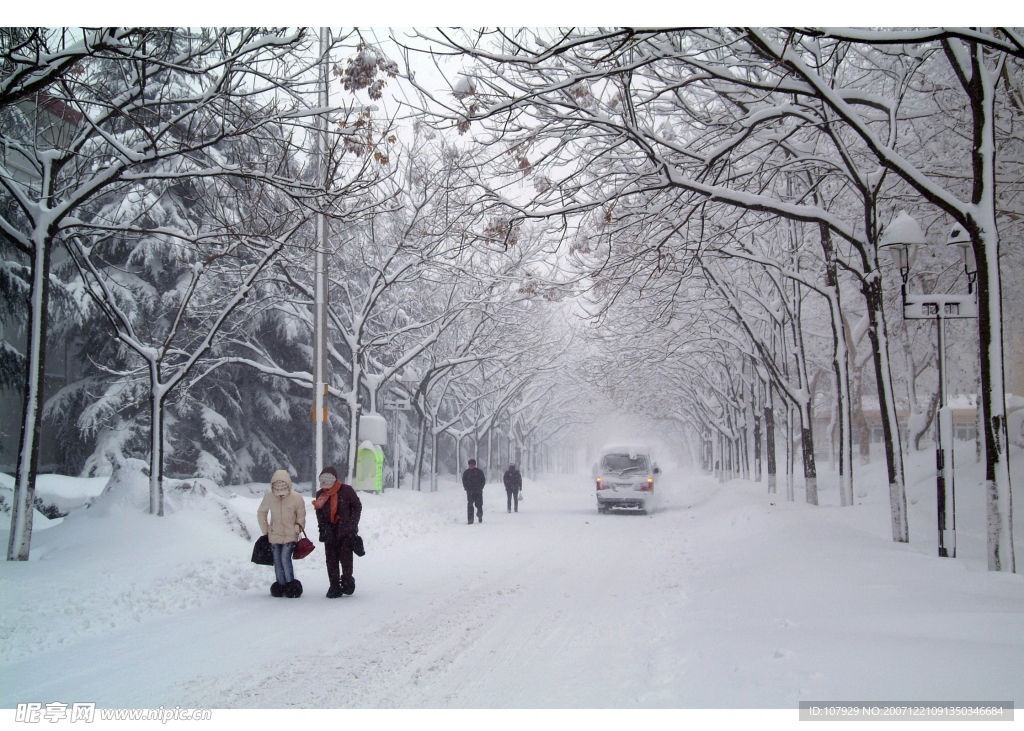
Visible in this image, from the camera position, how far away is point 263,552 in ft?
29.1

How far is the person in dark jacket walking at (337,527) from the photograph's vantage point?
8961 mm

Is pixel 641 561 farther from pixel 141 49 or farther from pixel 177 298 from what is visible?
pixel 177 298

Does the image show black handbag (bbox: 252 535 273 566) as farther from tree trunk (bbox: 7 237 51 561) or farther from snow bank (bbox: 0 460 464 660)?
tree trunk (bbox: 7 237 51 561)

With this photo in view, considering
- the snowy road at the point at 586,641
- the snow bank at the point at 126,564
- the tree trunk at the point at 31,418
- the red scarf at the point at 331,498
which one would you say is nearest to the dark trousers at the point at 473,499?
the snow bank at the point at 126,564

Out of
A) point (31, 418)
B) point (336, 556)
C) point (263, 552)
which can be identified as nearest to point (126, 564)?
point (263, 552)

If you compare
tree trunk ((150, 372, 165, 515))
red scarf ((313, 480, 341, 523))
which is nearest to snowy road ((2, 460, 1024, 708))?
red scarf ((313, 480, 341, 523))

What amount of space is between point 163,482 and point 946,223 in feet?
53.1

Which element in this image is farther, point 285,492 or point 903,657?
point 285,492

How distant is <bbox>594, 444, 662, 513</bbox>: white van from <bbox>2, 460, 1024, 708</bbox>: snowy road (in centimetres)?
1391

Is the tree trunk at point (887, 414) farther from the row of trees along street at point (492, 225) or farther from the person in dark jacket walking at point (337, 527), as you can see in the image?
the person in dark jacket walking at point (337, 527)

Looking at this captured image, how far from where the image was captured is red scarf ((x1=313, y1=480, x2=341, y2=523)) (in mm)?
8992

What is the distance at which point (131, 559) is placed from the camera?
31.3 ft

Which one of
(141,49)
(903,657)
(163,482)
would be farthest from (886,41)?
(163,482)

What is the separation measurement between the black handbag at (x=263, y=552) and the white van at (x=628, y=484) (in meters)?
17.8
